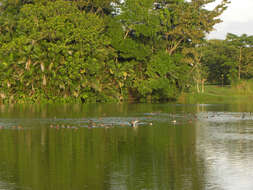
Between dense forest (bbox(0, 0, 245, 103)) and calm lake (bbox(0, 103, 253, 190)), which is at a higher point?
dense forest (bbox(0, 0, 245, 103))

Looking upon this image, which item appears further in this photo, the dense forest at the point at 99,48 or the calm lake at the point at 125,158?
the dense forest at the point at 99,48

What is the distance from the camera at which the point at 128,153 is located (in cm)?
2098

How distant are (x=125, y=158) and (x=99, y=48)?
175 ft

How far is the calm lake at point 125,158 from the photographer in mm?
14891

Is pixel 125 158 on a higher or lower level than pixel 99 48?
lower

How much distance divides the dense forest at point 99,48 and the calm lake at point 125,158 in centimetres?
3585

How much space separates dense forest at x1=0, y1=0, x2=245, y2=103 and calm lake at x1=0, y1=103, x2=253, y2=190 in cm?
3585

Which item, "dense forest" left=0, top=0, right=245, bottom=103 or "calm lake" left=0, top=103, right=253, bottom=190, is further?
"dense forest" left=0, top=0, right=245, bottom=103

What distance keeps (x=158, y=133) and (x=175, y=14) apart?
53760 mm

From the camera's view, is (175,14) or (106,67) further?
(175,14)

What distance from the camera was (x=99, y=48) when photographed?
72.1m

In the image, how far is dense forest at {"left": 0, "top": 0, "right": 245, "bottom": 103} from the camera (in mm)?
68438

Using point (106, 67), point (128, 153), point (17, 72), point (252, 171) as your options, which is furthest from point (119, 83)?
point (252, 171)

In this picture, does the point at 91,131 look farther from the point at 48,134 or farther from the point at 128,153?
the point at 128,153
